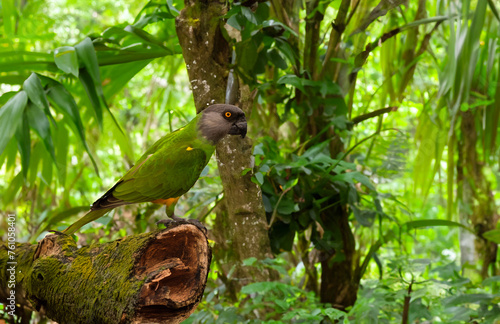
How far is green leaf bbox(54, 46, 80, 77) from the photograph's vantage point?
5.02 feet

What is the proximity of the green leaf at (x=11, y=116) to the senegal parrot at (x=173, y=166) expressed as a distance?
0.37m

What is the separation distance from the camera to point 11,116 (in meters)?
1.48

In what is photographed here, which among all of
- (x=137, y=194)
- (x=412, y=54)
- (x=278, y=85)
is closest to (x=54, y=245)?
(x=137, y=194)

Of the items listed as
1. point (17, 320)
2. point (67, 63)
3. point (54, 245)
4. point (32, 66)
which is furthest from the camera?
point (17, 320)

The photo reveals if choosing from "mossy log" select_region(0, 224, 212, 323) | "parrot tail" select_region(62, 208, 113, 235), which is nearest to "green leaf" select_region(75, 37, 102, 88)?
"parrot tail" select_region(62, 208, 113, 235)

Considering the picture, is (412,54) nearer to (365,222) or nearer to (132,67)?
(365,222)

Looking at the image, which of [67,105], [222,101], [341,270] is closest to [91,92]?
[67,105]

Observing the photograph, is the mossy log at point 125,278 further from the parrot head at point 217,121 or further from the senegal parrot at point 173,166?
the parrot head at point 217,121

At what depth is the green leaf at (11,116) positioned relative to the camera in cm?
142

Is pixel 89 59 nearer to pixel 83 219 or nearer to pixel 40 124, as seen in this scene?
pixel 40 124

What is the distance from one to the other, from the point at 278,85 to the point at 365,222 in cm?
74

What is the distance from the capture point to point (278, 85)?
1.81m

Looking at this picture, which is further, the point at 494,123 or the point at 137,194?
the point at 494,123

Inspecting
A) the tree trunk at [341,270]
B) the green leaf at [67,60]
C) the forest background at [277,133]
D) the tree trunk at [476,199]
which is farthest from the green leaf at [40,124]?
the tree trunk at [476,199]
